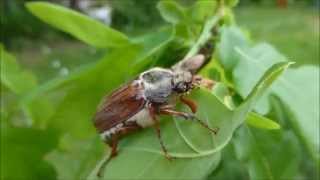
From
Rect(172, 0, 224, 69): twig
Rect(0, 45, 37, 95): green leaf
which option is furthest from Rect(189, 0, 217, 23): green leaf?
Rect(0, 45, 37, 95): green leaf

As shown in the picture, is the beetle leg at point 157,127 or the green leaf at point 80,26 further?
the green leaf at point 80,26

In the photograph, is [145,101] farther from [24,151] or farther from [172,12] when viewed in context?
[24,151]

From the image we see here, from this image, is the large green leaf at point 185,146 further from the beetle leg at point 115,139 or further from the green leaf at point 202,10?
the green leaf at point 202,10

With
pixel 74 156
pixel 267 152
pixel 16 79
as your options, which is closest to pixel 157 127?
pixel 267 152

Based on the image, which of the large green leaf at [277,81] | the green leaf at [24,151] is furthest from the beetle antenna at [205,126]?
the green leaf at [24,151]

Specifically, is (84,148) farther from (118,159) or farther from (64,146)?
(118,159)

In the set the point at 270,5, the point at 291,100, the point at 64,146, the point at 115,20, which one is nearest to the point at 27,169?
the point at 64,146
